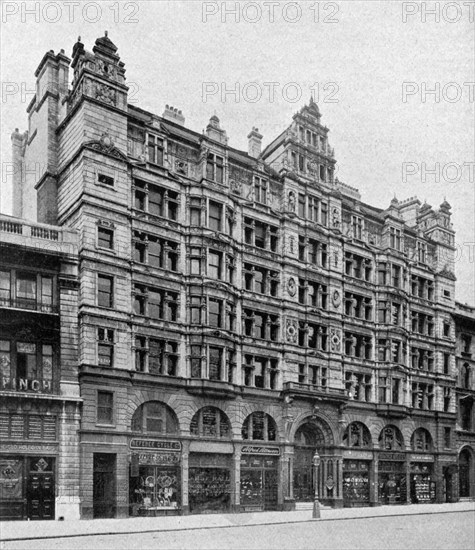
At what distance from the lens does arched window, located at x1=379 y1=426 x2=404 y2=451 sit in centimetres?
4878

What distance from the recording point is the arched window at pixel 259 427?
40.8m

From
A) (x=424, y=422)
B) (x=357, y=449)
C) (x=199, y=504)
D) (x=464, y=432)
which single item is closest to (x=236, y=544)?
(x=199, y=504)

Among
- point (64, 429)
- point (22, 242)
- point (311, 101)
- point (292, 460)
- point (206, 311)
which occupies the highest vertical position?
point (311, 101)

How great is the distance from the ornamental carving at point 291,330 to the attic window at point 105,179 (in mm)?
14404

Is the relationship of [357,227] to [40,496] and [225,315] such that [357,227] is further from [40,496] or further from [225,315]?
[40,496]

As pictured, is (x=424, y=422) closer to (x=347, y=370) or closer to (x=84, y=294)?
(x=347, y=370)

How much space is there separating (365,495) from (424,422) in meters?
8.55

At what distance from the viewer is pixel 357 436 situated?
155 ft

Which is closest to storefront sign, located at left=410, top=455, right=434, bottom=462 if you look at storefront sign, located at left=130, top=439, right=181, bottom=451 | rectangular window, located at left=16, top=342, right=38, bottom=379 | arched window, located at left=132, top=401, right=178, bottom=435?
storefront sign, located at left=130, top=439, right=181, bottom=451

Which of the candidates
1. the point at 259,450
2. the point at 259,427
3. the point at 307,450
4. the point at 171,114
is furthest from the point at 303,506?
the point at 171,114

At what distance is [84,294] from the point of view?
34.6 m

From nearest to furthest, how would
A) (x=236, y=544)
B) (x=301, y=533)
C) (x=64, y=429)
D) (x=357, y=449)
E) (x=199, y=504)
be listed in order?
(x=236, y=544) → (x=301, y=533) → (x=64, y=429) → (x=199, y=504) → (x=357, y=449)

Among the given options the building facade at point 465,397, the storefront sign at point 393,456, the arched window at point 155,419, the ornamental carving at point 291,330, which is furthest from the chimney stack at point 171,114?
the building facade at point 465,397

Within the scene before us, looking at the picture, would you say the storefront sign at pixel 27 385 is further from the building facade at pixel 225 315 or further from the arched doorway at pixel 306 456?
the arched doorway at pixel 306 456
